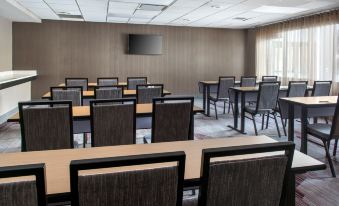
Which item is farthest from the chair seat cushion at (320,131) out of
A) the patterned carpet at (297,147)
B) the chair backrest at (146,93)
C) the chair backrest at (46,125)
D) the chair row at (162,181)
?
the chair backrest at (46,125)

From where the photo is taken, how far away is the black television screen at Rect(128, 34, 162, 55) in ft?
29.2

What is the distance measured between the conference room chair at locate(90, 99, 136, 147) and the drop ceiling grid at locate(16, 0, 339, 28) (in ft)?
12.5

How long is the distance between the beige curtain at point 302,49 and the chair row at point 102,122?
512cm

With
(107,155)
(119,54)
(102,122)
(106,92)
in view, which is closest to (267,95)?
(106,92)

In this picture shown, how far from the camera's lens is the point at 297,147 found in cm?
414

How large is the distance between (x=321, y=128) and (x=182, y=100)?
181 cm

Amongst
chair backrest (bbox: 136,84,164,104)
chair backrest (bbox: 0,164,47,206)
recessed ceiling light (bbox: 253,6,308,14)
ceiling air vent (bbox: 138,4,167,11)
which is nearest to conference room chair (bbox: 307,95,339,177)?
chair backrest (bbox: 136,84,164,104)

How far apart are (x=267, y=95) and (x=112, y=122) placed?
3210 mm

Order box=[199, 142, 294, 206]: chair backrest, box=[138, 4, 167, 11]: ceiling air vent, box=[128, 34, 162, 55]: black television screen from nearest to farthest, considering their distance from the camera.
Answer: box=[199, 142, 294, 206]: chair backrest, box=[138, 4, 167, 11]: ceiling air vent, box=[128, 34, 162, 55]: black television screen

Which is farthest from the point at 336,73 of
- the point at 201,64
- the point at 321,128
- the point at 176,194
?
the point at 176,194

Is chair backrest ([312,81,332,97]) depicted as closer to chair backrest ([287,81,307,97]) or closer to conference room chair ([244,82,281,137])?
chair backrest ([287,81,307,97])

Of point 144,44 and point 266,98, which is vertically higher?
point 144,44

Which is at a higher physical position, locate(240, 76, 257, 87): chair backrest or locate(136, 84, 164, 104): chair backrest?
locate(240, 76, 257, 87): chair backrest

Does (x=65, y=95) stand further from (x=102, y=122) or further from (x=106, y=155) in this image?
(x=106, y=155)
